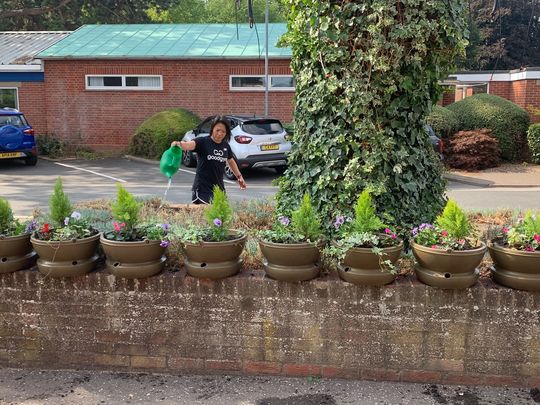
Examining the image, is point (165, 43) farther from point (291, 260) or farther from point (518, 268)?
point (518, 268)

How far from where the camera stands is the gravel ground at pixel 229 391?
3430mm

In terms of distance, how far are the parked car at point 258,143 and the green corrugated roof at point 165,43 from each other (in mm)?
4765

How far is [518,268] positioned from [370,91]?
159 centimetres

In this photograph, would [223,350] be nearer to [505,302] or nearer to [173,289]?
[173,289]

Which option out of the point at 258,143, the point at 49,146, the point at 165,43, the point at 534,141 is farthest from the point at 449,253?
the point at 165,43

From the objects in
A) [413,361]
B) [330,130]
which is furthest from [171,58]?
[413,361]

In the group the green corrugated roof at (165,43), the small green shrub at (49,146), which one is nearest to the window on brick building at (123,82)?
the green corrugated roof at (165,43)

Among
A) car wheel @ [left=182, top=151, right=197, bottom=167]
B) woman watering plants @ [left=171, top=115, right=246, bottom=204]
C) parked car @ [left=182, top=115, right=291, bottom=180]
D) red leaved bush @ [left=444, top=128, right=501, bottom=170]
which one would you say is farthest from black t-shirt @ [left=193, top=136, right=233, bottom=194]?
red leaved bush @ [left=444, top=128, right=501, bottom=170]

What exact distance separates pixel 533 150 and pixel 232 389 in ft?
56.9

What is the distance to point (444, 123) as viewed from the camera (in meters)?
18.1

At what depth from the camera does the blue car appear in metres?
16.7

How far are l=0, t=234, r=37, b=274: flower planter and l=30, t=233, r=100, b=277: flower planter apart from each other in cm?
13

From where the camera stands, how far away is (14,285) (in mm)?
3859

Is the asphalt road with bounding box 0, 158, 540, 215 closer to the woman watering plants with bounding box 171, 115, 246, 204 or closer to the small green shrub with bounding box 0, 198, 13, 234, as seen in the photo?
the woman watering plants with bounding box 171, 115, 246, 204
